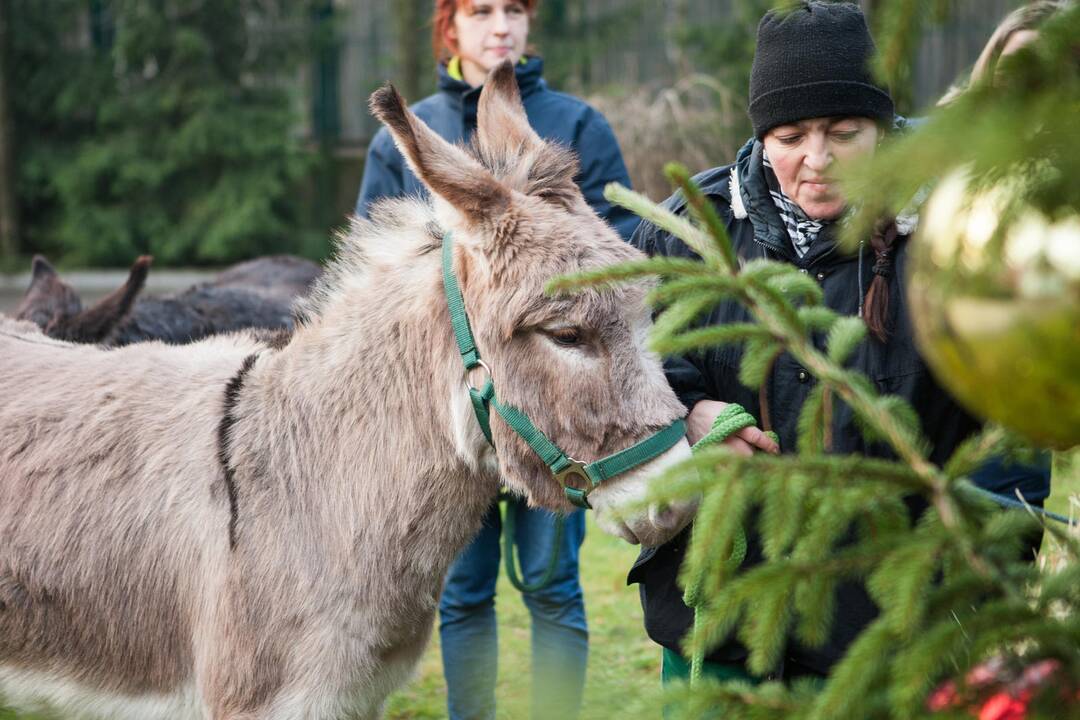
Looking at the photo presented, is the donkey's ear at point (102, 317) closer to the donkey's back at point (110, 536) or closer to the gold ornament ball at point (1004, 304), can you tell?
the donkey's back at point (110, 536)

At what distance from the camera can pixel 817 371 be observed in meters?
1.27

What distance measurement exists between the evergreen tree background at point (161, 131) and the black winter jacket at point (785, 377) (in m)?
12.5

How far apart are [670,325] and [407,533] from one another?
132 centimetres

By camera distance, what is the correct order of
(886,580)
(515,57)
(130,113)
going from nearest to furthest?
(886,580) < (515,57) < (130,113)

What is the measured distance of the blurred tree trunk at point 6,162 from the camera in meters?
14.7

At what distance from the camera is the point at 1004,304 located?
904 mm

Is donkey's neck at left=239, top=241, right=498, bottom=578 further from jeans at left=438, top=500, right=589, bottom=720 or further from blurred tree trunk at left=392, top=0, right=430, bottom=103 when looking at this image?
blurred tree trunk at left=392, top=0, right=430, bottom=103

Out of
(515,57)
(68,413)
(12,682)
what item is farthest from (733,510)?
(515,57)

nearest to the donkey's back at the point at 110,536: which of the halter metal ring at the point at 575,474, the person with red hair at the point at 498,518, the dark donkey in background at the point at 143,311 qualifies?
the halter metal ring at the point at 575,474

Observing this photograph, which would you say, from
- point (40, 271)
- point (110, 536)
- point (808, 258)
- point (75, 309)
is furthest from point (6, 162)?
point (808, 258)

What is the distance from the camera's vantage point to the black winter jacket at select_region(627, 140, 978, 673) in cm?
233

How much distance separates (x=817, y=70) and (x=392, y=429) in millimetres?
1285

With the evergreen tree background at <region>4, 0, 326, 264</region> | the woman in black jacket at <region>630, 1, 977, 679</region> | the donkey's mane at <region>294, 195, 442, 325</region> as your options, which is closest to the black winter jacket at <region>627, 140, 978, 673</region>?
the woman in black jacket at <region>630, 1, 977, 679</region>

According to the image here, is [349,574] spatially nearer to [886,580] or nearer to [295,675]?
[295,675]
